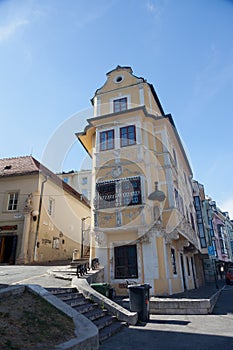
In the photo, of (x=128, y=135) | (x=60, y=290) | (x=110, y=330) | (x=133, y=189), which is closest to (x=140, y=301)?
(x=110, y=330)

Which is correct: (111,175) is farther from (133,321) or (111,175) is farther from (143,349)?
(143,349)

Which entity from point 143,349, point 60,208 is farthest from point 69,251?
point 143,349

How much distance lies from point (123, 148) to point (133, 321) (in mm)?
10638

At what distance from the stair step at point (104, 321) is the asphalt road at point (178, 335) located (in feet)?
1.64

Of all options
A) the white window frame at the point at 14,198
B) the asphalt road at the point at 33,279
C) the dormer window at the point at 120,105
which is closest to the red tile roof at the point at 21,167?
A: the white window frame at the point at 14,198

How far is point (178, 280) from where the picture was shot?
50.3ft

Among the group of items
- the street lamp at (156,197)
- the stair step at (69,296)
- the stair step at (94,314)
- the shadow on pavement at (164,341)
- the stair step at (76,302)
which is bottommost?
the shadow on pavement at (164,341)

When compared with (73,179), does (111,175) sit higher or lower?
lower

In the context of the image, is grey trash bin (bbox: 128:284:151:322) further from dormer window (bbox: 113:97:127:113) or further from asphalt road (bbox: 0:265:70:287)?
dormer window (bbox: 113:97:127:113)

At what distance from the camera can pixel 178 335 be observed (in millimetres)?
6602

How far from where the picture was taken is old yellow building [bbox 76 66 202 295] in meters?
13.8

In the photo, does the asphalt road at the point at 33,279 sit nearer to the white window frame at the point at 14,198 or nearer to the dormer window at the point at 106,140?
the dormer window at the point at 106,140

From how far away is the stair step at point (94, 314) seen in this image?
721 centimetres

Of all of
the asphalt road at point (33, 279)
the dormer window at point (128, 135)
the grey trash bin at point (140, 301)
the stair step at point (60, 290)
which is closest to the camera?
the stair step at point (60, 290)
